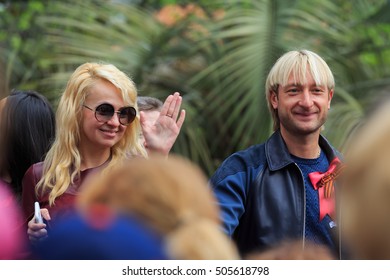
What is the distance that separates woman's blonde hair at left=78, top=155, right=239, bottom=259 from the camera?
5.16 feet

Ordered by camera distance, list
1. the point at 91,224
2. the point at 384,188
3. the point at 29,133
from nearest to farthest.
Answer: the point at 384,188
the point at 91,224
the point at 29,133

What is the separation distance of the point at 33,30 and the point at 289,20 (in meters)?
2.40

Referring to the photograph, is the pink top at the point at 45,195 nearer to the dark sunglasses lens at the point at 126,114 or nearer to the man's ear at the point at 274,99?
the dark sunglasses lens at the point at 126,114

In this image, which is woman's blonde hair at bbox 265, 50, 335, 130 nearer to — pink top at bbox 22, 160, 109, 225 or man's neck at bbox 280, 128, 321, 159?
man's neck at bbox 280, 128, 321, 159

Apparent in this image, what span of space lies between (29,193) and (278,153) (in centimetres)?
106

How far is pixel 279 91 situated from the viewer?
11.7 ft

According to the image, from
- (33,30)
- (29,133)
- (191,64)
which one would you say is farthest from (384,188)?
(33,30)

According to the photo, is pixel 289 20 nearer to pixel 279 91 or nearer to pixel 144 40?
pixel 144 40

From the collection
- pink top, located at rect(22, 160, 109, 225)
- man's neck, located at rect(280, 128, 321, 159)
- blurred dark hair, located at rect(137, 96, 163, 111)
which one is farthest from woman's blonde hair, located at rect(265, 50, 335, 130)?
blurred dark hair, located at rect(137, 96, 163, 111)

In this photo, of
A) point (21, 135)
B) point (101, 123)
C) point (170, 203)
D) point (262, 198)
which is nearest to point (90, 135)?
point (101, 123)

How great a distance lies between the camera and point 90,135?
349cm

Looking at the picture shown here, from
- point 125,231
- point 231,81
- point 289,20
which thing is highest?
point 289,20

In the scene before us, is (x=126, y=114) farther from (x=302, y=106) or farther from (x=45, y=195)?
(x=302, y=106)

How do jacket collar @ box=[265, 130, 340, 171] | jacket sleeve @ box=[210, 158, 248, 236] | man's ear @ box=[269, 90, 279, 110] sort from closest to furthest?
jacket sleeve @ box=[210, 158, 248, 236], jacket collar @ box=[265, 130, 340, 171], man's ear @ box=[269, 90, 279, 110]
